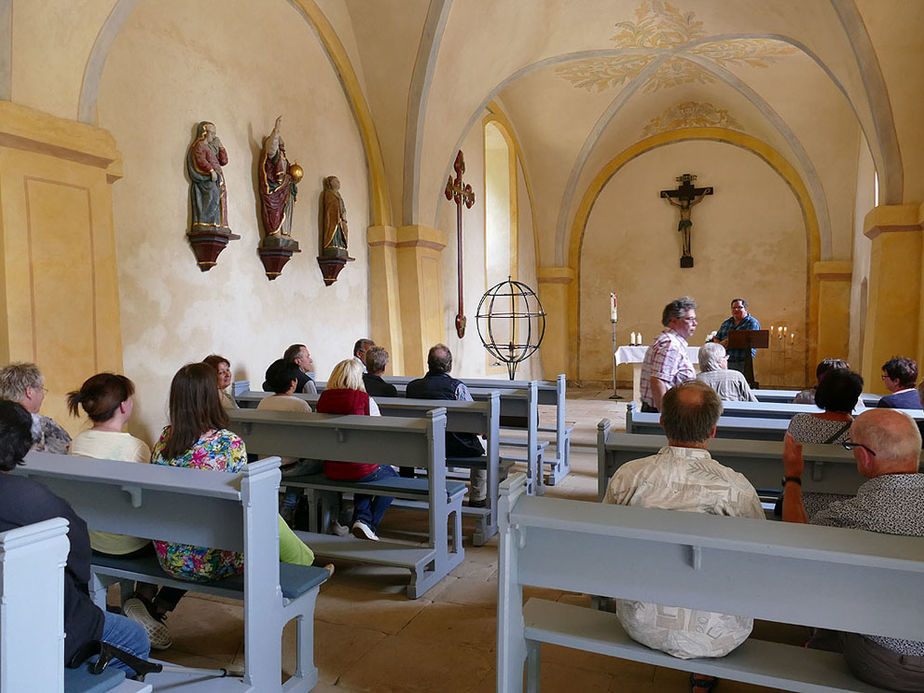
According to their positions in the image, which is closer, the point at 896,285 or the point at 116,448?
the point at 116,448

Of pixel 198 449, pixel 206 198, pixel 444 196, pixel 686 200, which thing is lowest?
pixel 198 449

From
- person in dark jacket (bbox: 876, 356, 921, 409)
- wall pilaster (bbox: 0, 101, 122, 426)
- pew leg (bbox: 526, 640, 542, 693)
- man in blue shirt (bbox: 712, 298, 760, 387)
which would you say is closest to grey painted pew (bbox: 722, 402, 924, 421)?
person in dark jacket (bbox: 876, 356, 921, 409)

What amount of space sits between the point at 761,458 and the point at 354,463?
2.10 meters

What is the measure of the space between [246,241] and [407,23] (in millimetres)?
3096

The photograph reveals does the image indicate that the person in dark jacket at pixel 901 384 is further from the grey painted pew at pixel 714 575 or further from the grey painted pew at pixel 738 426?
the grey painted pew at pixel 714 575

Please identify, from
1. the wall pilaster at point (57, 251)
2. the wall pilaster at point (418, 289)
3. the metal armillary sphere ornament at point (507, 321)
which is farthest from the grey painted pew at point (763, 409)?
the metal armillary sphere ornament at point (507, 321)

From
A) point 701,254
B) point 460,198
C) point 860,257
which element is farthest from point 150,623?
point 701,254

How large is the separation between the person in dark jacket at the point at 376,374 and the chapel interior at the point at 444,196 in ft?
4.90

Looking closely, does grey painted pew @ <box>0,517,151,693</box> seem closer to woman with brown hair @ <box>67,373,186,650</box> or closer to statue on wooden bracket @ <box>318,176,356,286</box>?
woman with brown hair @ <box>67,373,186,650</box>

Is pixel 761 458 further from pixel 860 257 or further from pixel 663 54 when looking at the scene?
pixel 860 257

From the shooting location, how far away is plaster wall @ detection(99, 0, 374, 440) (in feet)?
17.1

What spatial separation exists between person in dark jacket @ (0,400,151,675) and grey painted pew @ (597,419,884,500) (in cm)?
212

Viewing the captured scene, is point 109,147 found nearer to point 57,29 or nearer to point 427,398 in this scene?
point 57,29

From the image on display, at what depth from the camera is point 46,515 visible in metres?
1.60
